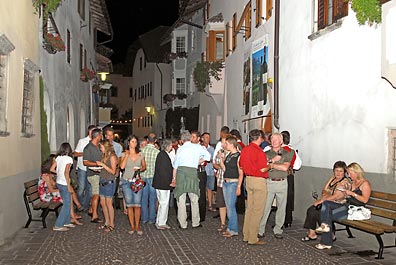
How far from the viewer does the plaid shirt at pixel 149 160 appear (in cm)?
1172

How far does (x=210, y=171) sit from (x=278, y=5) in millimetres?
5258

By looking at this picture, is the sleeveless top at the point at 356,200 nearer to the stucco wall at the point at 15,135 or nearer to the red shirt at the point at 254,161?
the red shirt at the point at 254,161

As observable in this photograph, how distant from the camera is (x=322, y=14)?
12.1 m

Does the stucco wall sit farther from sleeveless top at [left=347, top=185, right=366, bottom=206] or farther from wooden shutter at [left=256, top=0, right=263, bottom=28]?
wooden shutter at [left=256, top=0, right=263, bottom=28]

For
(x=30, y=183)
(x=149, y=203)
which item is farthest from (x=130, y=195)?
(x=30, y=183)

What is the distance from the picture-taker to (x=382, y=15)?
8703 millimetres

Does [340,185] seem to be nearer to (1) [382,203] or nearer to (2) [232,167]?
(1) [382,203]

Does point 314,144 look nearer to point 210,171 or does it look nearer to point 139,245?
point 210,171

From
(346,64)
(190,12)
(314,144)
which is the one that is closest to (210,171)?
(314,144)

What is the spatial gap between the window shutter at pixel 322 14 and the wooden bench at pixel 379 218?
14.8 ft

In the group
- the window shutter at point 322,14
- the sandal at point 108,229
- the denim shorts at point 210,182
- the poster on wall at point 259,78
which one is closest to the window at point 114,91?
the poster on wall at point 259,78

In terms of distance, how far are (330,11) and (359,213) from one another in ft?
16.0

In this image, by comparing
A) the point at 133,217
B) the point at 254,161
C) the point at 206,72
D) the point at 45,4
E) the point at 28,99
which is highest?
the point at 45,4

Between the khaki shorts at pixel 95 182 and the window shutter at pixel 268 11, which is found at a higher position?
the window shutter at pixel 268 11
